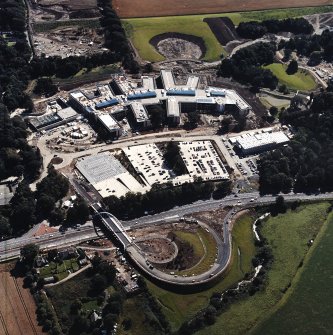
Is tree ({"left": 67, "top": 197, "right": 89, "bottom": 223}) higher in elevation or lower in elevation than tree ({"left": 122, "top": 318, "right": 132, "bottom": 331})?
higher

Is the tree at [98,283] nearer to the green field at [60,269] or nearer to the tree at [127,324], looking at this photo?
the green field at [60,269]

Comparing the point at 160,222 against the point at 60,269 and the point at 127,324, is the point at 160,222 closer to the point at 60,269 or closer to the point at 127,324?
the point at 60,269

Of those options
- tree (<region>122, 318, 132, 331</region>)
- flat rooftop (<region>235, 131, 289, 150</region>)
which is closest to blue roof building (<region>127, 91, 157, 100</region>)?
flat rooftop (<region>235, 131, 289, 150</region>)

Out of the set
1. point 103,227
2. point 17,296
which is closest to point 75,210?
point 103,227

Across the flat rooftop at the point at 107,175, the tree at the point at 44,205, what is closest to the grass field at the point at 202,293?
the flat rooftop at the point at 107,175

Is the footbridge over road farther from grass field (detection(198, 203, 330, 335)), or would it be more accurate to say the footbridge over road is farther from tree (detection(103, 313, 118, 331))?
tree (detection(103, 313, 118, 331))
